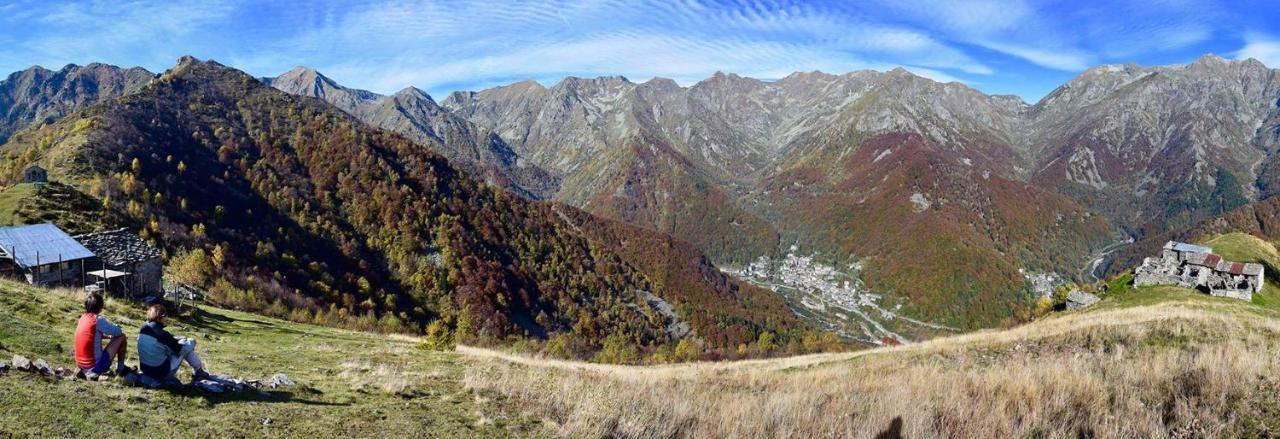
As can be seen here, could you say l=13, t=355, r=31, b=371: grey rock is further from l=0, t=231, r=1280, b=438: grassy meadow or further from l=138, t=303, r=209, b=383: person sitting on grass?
l=138, t=303, r=209, b=383: person sitting on grass

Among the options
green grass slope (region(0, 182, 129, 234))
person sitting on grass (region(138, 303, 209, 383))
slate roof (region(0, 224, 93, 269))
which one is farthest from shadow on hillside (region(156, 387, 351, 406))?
green grass slope (region(0, 182, 129, 234))

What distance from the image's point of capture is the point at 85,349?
11289mm

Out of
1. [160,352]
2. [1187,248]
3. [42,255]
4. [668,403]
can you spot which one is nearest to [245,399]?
[160,352]

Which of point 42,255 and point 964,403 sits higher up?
point 42,255

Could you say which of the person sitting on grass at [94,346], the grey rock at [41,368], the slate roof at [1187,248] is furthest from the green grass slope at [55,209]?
the slate roof at [1187,248]

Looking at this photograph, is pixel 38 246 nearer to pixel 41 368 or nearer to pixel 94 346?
pixel 94 346

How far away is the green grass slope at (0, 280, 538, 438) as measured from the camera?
8.98 m

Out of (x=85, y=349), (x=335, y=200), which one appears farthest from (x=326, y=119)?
(x=85, y=349)

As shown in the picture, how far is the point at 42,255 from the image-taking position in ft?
101

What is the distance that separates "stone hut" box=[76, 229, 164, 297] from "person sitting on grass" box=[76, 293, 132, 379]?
2576 cm

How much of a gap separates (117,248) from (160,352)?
30.7m

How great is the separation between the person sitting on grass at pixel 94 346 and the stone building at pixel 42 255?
26.3 metres

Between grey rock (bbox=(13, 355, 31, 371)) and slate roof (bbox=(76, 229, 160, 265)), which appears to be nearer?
grey rock (bbox=(13, 355, 31, 371))

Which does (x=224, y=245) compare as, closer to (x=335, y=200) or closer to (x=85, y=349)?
(x=335, y=200)
